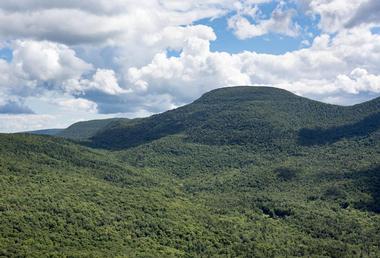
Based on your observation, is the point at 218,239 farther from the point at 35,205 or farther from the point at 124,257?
the point at 35,205

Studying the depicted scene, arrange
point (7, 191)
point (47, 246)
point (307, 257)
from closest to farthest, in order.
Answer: point (47, 246), point (307, 257), point (7, 191)

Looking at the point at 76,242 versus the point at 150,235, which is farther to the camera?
the point at 150,235

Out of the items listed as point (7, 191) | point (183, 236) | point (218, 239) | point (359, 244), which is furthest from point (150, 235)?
point (359, 244)

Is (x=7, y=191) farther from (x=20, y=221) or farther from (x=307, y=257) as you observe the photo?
(x=307, y=257)

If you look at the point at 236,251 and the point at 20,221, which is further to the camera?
the point at 236,251

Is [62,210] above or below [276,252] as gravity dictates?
above

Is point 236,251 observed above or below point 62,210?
below

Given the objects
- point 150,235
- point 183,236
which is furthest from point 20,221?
point 183,236

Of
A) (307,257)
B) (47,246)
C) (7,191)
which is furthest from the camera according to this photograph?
(7,191)

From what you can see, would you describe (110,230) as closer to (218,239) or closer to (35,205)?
(35,205)
